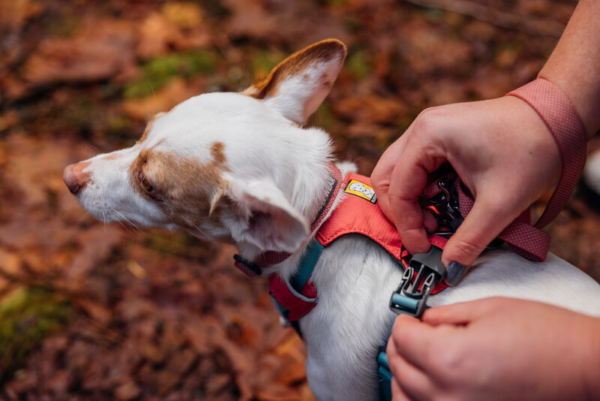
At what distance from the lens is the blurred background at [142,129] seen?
243cm

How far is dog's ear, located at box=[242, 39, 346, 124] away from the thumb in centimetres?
96

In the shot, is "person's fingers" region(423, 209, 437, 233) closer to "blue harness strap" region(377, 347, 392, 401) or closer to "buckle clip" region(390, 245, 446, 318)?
"buckle clip" region(390, 245, 446, 318)

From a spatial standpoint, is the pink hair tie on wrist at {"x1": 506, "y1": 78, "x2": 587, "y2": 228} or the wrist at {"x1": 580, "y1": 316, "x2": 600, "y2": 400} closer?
the wrist at {"x1": 580, "y1": 316, "x2": 600, "y2": 400}

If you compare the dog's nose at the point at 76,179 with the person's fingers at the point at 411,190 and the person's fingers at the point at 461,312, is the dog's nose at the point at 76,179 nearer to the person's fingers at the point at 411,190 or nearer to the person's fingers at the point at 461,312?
the person's fingers at the point at 411,190

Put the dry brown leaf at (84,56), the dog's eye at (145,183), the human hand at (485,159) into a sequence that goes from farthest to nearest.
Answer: the dry brown leaf at (84,56), the dog's eye at (145,183), the human hand at (485,159)

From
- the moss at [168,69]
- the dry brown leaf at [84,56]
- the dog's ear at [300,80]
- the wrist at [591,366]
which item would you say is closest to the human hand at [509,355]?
the wrist at [591,366]

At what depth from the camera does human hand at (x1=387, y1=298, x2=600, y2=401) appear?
3.28ft

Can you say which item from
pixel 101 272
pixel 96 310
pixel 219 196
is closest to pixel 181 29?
pixel 101 272

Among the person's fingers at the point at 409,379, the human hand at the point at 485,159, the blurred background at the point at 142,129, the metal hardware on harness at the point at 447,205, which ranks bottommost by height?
the blurred background at the point at 142,129

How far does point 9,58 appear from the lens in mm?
3951

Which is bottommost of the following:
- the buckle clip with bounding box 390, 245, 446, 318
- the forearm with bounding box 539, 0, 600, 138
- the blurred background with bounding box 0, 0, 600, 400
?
the blurred background with bounding box 0, 0, 600, 400

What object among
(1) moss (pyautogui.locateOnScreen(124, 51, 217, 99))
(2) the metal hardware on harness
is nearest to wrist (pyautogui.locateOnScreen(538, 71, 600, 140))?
(2) the metal hardware on harness

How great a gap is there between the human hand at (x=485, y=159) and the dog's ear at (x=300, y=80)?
641 millimetres

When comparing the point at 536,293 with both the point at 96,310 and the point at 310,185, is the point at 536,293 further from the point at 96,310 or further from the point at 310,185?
the point at 96,310
